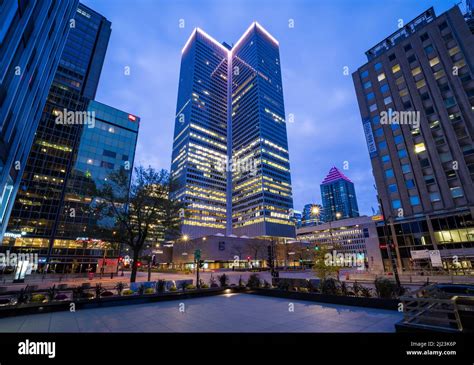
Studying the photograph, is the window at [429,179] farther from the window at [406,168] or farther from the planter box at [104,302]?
the planter box at [104,302]

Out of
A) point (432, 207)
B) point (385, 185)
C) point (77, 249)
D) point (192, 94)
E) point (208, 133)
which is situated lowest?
point (77, 249)

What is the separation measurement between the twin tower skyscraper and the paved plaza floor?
113728 mm

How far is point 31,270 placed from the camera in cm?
5175

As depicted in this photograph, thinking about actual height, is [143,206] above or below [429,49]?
below

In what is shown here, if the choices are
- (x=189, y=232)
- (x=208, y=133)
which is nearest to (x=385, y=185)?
(x=189, y=232)

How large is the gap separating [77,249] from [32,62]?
5607 cm

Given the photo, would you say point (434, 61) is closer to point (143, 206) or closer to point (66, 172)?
point (143, 206)

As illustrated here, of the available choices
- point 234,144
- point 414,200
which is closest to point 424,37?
point 414,200

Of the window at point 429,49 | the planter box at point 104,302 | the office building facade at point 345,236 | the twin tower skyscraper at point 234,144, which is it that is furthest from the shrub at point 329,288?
the twin tower skyscraper at point 234,144

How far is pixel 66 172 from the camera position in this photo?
202 ft

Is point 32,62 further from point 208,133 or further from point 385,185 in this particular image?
point 208,133

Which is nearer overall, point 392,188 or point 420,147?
point 420,147

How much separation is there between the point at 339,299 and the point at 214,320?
7.70m

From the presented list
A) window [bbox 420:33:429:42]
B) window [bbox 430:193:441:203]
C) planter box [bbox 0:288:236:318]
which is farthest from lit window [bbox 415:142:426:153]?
planter box [bbox 0:288:236:318]
